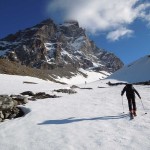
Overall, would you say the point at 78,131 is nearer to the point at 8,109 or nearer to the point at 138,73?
the point at 8,109

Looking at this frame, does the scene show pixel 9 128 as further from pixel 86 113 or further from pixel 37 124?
pixel 86 113

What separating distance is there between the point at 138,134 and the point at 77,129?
11.5 feet

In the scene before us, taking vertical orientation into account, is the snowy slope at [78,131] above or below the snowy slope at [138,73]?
below

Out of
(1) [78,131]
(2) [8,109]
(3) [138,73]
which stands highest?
(3) [138,73]

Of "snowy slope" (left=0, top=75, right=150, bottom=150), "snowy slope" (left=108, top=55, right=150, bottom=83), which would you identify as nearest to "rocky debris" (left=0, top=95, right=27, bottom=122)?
"snowy slope" (left=0, top=75, right=150, bottom=150)

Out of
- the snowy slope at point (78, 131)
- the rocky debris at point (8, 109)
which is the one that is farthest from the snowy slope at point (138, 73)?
the snowy slope at point (78, 131)

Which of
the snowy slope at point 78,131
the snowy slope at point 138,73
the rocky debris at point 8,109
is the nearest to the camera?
the snowy slope at point 78,131

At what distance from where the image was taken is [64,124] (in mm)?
16719

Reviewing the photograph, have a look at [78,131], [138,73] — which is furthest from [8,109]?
[138,73]

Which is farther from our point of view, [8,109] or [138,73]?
[138,73]

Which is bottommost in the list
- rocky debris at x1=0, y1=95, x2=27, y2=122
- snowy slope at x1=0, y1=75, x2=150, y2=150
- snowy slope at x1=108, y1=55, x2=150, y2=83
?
snowy slope at x1=0, y1=75, x2=150, y2=150

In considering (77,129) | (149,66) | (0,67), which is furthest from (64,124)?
(0,67)

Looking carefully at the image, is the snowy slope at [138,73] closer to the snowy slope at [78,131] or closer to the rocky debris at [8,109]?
the rocky debris at [8,109]

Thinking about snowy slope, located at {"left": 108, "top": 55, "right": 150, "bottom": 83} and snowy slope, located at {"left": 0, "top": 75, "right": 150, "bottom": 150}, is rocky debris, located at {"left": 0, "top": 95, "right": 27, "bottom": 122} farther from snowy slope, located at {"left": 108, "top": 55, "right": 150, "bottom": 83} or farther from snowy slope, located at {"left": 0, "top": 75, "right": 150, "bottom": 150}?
snowy slope, located at {"left": 108, "top": 55, "right": 150, "bottom": 83}
